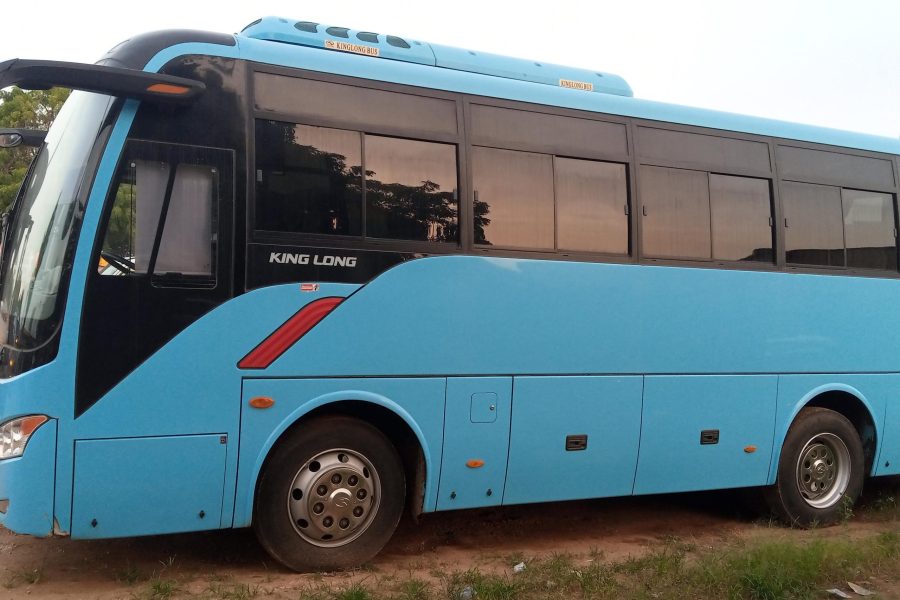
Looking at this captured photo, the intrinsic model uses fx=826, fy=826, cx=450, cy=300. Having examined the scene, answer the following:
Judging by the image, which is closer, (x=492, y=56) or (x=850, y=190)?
(x=492, y=56)

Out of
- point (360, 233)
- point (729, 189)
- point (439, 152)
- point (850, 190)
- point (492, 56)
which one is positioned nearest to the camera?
point (360, 233)

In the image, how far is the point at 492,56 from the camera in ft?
21.6

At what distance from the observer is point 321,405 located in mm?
5449

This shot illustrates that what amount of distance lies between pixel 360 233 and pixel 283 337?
0.87 metres

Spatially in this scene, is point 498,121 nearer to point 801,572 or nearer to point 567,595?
point 567,595

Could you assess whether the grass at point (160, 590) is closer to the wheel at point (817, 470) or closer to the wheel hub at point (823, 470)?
the wheel at point (817, 470)

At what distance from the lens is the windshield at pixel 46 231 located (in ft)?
15.9

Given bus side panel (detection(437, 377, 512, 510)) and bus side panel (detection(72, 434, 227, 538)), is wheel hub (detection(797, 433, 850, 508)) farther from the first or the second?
bus side panel (detection(72, 434, 227, 538))

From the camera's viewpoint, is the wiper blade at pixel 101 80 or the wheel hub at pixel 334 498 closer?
the wiper blade at pixel 101 80

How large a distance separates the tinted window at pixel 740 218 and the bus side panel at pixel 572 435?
152 centimetres

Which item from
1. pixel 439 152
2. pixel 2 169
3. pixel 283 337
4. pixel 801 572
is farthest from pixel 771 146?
pixel 2 169

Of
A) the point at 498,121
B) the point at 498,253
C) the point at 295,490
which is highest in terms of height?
the point at 498,121

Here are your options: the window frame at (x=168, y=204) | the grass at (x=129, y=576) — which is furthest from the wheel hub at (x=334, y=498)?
the window frame at (x=168, y=204)

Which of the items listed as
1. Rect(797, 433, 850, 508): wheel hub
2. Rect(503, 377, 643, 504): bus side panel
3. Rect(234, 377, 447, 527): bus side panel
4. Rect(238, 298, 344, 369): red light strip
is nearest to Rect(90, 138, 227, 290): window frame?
Rect(238, 298, 344, 369): red light strip
